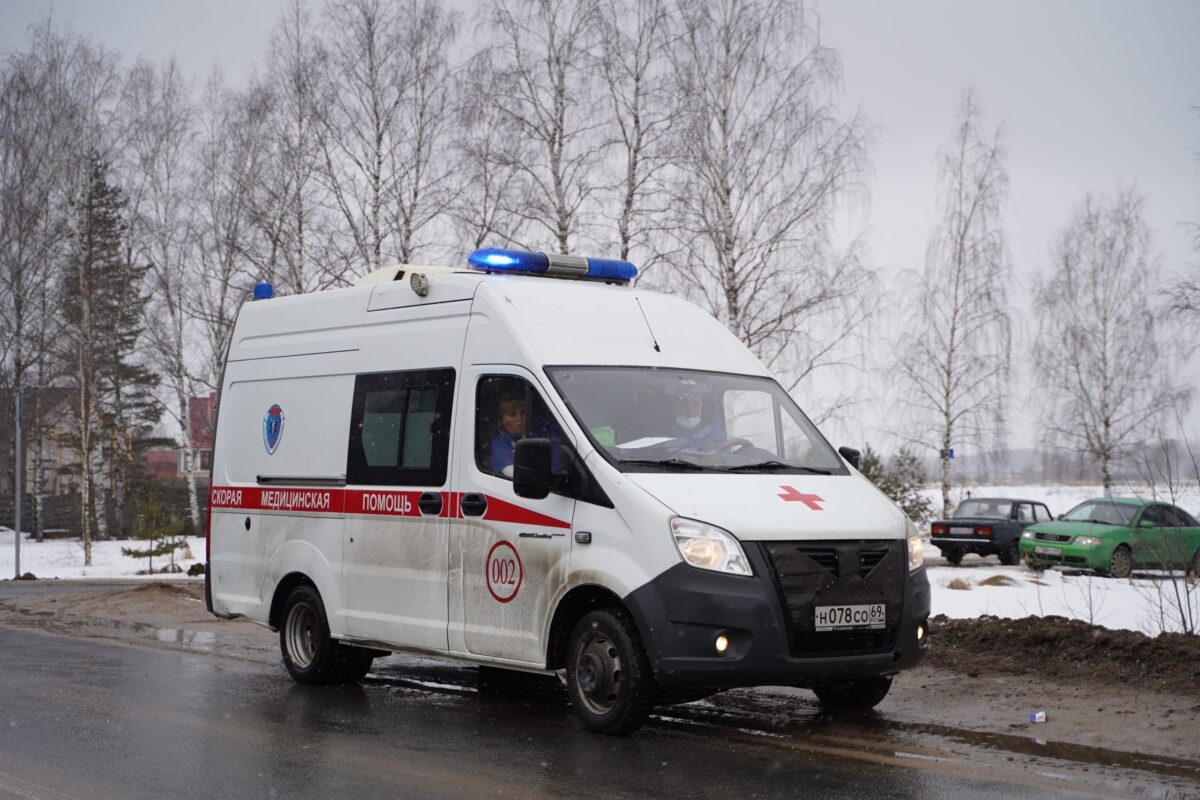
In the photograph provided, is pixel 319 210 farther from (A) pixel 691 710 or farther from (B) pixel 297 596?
(A) pixel 691 710

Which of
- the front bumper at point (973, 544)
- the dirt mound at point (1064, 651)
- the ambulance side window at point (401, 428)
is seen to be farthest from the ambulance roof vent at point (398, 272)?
the front bumper at point (973, 544)

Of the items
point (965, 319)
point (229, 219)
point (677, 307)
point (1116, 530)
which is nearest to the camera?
point (677, 307)

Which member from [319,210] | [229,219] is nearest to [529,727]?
[319,210]

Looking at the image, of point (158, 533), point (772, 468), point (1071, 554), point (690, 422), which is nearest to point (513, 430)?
point (690, 422)

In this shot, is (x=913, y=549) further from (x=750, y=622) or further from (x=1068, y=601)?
(x=1068, y=601)

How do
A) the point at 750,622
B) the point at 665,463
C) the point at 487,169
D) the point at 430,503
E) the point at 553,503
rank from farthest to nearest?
the point at 487,169, the point at 430,503, the point at 553,503, the point at 665,463, the point at 750,622

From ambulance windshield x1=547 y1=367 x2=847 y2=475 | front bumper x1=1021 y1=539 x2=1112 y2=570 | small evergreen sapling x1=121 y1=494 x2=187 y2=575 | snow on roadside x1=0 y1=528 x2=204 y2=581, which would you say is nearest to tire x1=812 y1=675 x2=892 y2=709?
ambulance windshield x1=547 y1=367 x2=847 y2=475

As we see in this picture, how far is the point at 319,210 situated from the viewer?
29828mm

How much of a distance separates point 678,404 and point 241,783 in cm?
335

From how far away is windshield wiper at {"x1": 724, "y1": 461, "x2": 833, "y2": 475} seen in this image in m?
7.80

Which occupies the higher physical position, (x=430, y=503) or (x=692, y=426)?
(x=692, y=426)

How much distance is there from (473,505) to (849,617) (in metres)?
2.39

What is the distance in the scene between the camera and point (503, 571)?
8117 millimetres

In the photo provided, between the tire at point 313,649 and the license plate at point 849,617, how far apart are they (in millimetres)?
3890
